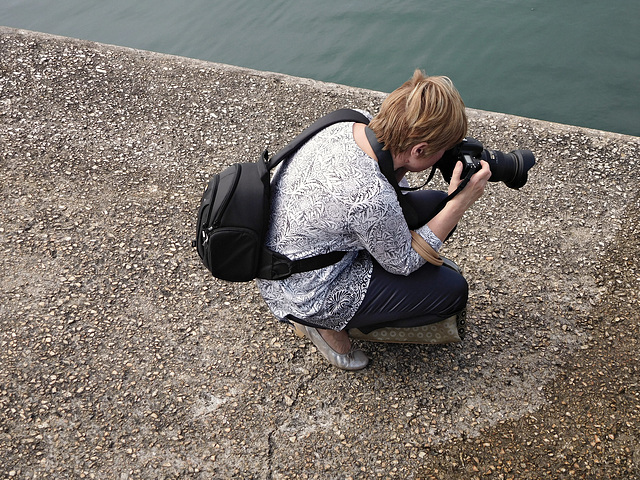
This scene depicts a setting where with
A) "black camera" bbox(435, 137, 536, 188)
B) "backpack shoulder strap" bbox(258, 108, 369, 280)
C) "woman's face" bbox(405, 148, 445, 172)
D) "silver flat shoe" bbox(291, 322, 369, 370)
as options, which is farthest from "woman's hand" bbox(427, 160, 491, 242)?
"silver flat shoe" bbox(291, 322, 369, 370)

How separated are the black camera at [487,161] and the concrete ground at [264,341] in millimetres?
823

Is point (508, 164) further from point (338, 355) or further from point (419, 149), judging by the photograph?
point (338, 355)

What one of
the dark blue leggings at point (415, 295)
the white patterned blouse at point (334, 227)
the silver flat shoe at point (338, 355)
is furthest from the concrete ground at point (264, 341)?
the white patterned blouse at point (334, 227)

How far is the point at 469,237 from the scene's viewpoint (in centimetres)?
334

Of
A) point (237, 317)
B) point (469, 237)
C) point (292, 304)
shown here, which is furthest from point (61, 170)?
point (469, 237)

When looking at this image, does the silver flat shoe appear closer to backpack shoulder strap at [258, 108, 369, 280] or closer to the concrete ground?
the concrete ground

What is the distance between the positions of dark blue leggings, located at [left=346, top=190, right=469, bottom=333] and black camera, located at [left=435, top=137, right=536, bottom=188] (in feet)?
0.66

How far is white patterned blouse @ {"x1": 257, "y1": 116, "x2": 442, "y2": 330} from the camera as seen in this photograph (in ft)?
6.60

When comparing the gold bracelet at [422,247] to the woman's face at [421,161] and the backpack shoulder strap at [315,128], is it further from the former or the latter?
the backpack shoulder strap at [315,128]

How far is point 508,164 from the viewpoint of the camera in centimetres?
232

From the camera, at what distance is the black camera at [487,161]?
7.20 ft

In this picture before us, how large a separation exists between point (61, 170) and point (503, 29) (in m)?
5.08

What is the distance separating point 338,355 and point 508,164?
108 cm

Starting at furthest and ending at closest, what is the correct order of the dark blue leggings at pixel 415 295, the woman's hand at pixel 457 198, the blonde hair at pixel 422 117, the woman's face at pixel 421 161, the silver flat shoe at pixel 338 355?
the silver flat shoe at pixel 338 355 < the dark blue leggings at pixel 415 295 < the woman's hand at pixel 457 198 < the woman's face at pixel 421 161 < the blonde hair at pixel 422 117
